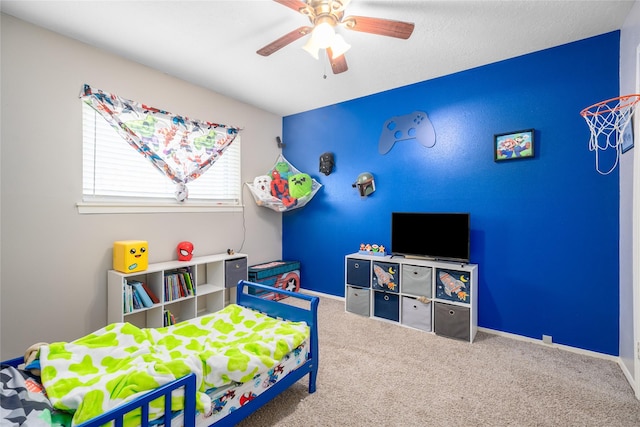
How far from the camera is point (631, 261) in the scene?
2086mm

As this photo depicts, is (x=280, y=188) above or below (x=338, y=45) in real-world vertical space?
below

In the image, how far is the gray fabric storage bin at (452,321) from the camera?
2.72 m

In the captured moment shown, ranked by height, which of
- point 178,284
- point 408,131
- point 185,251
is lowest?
point 178,284

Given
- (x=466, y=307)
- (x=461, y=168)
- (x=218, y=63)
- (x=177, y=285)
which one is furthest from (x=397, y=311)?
(x=218, y=63)

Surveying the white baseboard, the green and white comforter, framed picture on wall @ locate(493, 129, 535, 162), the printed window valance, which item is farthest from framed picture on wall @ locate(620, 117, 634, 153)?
the printed window valance

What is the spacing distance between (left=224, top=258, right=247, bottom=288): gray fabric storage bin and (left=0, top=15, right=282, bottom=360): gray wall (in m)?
0.69

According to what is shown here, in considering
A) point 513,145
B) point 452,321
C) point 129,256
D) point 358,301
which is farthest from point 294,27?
point 452,321

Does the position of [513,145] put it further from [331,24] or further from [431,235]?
[331,24]

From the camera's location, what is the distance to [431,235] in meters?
3.05

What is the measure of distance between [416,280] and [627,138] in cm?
193

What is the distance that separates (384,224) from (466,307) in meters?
1.29

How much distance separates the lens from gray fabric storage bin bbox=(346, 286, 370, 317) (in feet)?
11.0

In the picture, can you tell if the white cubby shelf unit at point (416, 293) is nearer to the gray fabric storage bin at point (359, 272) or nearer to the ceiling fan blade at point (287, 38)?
the gray fabric storage bin at point (359, 272)

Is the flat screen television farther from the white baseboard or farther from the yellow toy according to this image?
the yellow toy
